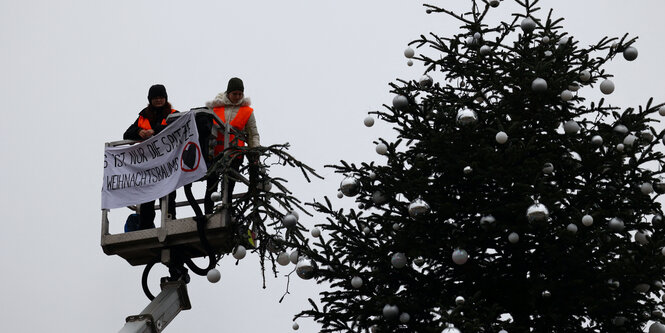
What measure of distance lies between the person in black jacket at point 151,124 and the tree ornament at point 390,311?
390 centimetres

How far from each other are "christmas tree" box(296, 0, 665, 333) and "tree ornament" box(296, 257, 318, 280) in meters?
0.01

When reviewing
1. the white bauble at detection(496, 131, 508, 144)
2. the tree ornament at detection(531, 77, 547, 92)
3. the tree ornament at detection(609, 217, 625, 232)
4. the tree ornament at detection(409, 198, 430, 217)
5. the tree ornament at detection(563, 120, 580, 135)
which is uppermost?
the tree ornament at detection(531, 77, 547, 92)

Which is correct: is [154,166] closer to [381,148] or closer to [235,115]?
[235,115]

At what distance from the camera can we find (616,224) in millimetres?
9812

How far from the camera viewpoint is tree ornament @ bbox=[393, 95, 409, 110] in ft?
35.4

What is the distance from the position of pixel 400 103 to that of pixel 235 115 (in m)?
2.60

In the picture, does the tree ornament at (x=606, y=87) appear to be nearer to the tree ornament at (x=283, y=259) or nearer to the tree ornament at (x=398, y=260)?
the tree ornament at (x=398, y=260)

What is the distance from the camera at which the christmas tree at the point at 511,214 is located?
9875 mm

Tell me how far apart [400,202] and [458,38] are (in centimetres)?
220

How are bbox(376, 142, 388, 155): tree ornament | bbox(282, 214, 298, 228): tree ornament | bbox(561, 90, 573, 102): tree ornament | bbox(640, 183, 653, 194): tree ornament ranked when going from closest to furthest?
bbox(640, 183, 653, 194): tree ornament, bbox(561, 90, 573, 102): tree ornament, bbox(376, 142, 388, 155): tree ornament, bbox(282, 214, 298, 228): tree ornament

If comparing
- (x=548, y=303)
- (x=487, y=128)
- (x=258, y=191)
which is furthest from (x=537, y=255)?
(x=258, y=191)

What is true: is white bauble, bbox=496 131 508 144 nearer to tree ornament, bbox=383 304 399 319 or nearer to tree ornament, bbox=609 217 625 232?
tree ornament, bbox=609 217 625 232

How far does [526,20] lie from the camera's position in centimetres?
1120

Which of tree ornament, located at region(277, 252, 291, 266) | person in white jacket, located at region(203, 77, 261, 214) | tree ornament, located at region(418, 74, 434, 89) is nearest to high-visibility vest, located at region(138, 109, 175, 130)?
person in white jacket, located at region(203, 77, 261, 214)
